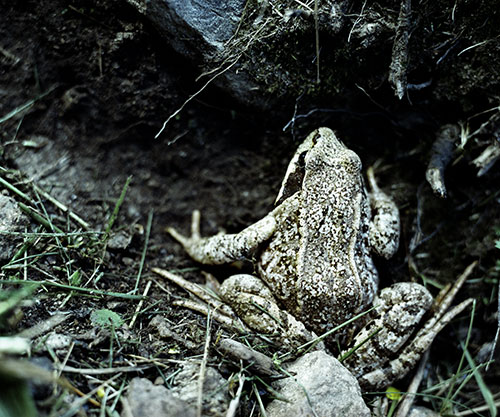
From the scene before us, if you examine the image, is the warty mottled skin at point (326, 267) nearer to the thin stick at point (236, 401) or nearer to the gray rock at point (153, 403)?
the thin stick at point (236, 401)

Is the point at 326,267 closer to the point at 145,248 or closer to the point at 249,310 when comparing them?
the point at 249,310

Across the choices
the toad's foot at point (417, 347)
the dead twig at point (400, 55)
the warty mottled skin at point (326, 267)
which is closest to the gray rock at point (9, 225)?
A: the warty mottled skin at point (326, 267)

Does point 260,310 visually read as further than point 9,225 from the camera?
Yes

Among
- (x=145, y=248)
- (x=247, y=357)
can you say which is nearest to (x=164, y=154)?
(x=145, y=248)

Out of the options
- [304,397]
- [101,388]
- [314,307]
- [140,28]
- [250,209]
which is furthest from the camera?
[250,209]

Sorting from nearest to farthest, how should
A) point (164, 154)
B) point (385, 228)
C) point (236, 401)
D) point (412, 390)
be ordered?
point (236, 401)
point (412, 390)
point (385, 228)
point (164, 154)

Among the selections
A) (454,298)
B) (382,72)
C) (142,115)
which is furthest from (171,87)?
(454,298)

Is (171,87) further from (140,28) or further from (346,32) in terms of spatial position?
(346,32)
